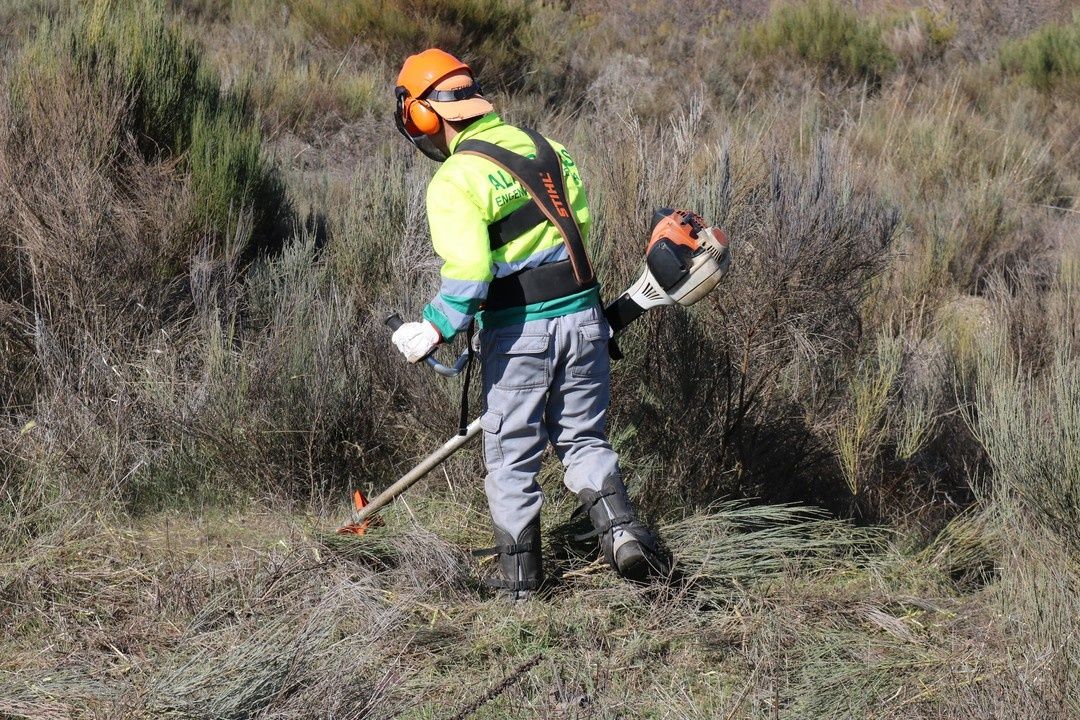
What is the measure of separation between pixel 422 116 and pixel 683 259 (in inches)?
41.4

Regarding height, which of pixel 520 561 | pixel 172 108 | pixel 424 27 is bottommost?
pixel 424 27

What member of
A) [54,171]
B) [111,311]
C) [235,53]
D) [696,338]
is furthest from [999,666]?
[235,53]

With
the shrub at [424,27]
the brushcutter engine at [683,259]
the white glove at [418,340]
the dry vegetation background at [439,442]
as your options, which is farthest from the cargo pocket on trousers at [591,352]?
the shrub at [424,27]

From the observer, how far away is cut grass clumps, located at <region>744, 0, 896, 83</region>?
41.9ft

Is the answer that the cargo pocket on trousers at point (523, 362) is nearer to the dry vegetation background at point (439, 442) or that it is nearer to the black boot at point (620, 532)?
the black boot at point (620, 532)

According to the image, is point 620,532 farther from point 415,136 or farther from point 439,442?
point 415,136

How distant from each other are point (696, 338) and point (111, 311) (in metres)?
2.77

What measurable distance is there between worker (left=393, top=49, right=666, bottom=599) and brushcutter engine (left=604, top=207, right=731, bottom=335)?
0.24 metres

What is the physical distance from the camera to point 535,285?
3754 millimetres

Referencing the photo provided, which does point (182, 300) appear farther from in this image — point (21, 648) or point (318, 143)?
point (318, 143)

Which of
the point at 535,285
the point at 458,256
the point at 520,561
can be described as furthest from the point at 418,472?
the point at 458,256

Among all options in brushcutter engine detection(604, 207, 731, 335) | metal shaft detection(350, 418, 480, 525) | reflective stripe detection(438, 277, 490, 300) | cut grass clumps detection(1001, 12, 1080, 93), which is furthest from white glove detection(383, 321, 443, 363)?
cut grass clumps detection(1001, 12, 1080, 93)

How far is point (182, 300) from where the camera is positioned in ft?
18.2

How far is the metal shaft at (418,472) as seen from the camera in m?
4.03
